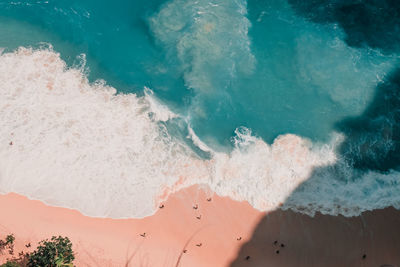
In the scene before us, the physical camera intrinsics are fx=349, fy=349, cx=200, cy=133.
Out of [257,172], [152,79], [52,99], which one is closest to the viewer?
[257,172]

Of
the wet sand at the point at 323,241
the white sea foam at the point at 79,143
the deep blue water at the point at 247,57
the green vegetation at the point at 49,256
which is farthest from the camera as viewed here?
the deep blue water at the point at 247,57

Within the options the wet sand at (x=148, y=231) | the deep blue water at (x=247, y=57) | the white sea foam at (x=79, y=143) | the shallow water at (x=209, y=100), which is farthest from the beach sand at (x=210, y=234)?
the deep blue water at (x=247, y=57)

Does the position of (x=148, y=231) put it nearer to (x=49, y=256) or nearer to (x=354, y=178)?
(x=49, y=256)

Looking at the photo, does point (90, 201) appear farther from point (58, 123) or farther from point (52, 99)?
point (52, 99)

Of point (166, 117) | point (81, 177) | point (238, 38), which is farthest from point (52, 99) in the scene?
point (238, 38)

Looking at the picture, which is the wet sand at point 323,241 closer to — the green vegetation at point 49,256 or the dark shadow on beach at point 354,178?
the dark shadow on beach at point 354,178

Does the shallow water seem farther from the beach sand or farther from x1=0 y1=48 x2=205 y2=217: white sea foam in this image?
the beach sand

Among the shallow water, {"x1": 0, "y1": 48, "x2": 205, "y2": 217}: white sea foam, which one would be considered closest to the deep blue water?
the shallow water
